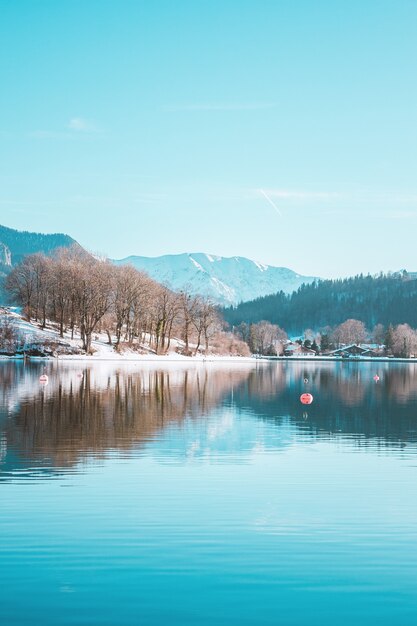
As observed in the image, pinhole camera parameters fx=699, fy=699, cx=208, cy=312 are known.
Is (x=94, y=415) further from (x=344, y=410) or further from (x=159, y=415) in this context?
(x=344, y=410)

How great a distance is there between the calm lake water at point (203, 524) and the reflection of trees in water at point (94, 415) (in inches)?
9.3

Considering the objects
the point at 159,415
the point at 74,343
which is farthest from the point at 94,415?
the point at 74,343

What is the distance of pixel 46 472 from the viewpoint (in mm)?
22312

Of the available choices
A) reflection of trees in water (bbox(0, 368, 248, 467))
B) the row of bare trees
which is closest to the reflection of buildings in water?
reflection of trees in water (bbox(0, 368, 248, 467))

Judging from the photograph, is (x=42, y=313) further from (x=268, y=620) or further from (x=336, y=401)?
(x=268, y=620)

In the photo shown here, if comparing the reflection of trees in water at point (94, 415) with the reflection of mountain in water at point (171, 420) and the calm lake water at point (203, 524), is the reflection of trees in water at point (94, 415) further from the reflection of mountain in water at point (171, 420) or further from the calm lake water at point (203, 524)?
the calm lake water at point (203, 524)

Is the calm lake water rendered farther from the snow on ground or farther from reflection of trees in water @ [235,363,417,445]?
the snow on ground

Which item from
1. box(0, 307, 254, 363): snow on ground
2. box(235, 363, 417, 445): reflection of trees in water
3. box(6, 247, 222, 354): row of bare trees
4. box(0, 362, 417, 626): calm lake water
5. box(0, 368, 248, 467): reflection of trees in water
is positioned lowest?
box(235, 363, 417, 445): reflection of trees in water

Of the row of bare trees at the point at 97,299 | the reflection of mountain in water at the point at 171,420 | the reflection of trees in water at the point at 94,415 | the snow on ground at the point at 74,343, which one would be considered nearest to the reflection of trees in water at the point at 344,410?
the reflection of mountain in water at the point at 171,420

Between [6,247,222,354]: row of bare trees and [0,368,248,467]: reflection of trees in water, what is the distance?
56571 mm

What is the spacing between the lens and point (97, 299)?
120 m

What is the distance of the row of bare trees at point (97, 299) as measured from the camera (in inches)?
4786

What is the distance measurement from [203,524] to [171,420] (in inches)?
853

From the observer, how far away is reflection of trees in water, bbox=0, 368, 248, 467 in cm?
2778
